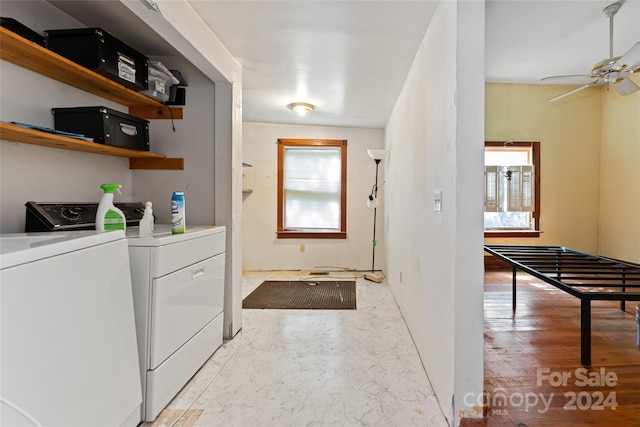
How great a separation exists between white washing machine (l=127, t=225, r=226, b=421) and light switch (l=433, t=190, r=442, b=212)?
1385 millimetres

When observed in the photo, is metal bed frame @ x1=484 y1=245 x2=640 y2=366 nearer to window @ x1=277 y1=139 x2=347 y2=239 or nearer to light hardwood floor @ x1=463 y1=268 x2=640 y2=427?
light hardwood floor @ x1=463 y1=268 x2=640 y2=427

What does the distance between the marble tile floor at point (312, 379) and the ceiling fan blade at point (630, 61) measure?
278 cm

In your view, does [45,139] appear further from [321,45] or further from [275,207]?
[275,207]

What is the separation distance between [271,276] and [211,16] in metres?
3.12

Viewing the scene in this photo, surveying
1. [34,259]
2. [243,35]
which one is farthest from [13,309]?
[243,35]

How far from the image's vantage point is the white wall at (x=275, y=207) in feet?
14.1

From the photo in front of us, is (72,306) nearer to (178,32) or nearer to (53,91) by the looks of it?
(53,91)

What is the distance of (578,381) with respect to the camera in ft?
5.30

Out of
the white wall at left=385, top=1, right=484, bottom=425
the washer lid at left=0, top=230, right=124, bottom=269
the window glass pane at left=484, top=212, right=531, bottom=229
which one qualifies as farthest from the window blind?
the washer lid at left=0, top=230, right=124, bottom=269

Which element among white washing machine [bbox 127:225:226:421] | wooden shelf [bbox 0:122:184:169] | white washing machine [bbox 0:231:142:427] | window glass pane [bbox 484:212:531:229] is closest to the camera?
white washing machine [bbox 0:231:142:427]

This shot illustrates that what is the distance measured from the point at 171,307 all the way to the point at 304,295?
1.92m

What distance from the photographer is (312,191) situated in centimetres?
435

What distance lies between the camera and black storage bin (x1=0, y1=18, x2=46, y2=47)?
121cm

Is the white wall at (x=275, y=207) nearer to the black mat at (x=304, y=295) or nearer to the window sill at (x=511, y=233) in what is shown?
the black mat at (x=304, y=295)
